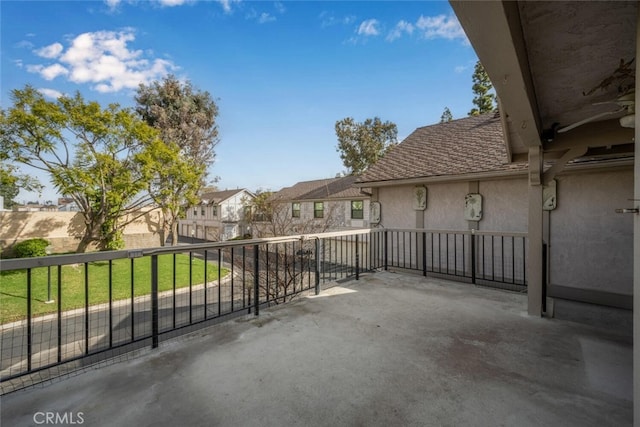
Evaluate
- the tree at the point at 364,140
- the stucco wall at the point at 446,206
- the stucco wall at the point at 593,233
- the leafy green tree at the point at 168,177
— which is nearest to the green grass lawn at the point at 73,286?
the leafy green tree at the point at 168,177

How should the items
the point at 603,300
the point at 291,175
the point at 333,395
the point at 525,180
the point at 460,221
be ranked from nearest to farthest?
1. the point at 333,395
2. the point at 603,300
3. the point at 525,180
4. the point at 460,221
5. the point at 291,175

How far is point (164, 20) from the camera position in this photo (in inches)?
286

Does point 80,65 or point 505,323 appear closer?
point 505,323

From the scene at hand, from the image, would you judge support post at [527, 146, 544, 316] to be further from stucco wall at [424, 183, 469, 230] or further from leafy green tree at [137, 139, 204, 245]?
leafy green tree at [137, 139, 204, 245]

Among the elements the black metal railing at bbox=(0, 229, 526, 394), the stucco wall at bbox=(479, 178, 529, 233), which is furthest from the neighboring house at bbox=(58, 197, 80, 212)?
the stucco wall at bbox=(479, 178, 529, 233)

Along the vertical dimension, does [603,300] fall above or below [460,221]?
below

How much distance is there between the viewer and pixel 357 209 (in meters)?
15.5

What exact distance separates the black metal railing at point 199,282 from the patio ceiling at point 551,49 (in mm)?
2492

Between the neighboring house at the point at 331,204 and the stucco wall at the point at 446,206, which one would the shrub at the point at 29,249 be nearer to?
the neighboring house at the point at 331,204

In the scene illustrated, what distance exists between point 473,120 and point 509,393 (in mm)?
8653

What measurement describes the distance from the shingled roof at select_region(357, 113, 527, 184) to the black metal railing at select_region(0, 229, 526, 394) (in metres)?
1.53

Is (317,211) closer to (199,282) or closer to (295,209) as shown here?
(295,209)

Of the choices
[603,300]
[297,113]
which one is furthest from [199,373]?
[297,113]

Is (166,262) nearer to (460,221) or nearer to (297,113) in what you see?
(297,113)
